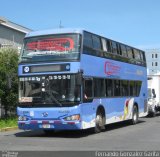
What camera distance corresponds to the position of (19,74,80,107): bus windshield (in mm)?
16641

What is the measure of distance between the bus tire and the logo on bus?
1.85 metres

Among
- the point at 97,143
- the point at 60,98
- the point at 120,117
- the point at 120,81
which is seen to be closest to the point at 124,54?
the point at 120,81

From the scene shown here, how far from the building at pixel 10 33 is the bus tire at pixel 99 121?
1321 centimetres

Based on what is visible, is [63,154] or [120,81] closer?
[63,154]

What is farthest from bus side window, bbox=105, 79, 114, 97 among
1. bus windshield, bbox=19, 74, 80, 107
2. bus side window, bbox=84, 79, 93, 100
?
bus windshield, bbox=19, 74, 80, 107

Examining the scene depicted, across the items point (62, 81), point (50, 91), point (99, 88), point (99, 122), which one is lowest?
point (99, 122)

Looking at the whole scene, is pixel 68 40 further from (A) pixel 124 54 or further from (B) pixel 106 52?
(A) pixel 124 54

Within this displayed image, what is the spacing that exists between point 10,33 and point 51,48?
1627 centimetres

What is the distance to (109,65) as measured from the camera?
20094mm

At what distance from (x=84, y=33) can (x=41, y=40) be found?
5.64 ft

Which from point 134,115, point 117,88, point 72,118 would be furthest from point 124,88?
point 72,118

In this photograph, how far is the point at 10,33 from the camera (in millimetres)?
32969

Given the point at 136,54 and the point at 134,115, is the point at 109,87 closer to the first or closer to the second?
the point at 134,115

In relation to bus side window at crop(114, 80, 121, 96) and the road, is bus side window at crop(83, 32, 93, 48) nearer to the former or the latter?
bus side window at crop(114, 80, 121, 96)
